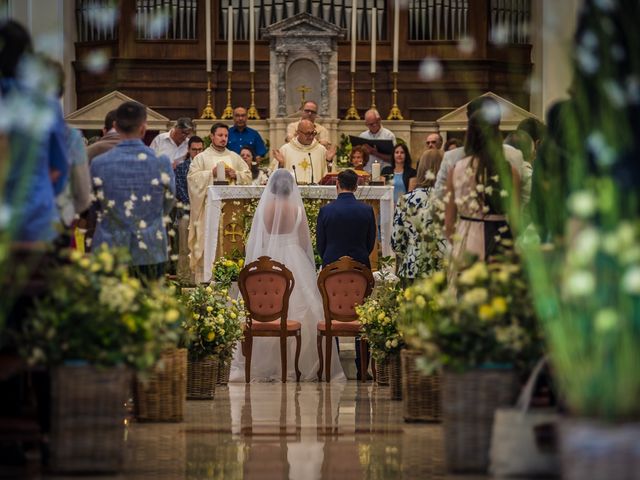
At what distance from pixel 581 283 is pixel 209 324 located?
18.1ft

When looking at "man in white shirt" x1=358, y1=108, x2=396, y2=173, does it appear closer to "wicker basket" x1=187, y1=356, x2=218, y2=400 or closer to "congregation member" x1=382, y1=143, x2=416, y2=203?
"congregation member" x1=382, y1=143, x2=416, y2=203

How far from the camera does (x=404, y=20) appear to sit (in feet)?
66.7

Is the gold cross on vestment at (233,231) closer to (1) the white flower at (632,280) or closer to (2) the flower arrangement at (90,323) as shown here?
(2) the flower arrangement at (90,323)

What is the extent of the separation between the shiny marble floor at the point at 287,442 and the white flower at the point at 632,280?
170 cm

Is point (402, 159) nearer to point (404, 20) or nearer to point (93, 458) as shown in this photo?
point (404, 20)

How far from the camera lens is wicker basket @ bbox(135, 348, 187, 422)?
8148mm

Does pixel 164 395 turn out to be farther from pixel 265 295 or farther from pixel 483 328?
pixel 265 295

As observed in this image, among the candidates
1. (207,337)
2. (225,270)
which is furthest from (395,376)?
(225,270)

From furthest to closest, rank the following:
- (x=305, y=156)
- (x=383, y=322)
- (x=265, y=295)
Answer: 1. (x=305, y=156)
2. (x=265, y=295)
3. (x=383, y=322)

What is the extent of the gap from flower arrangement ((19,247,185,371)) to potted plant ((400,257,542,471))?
3.76 feet

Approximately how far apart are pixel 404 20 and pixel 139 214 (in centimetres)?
1264

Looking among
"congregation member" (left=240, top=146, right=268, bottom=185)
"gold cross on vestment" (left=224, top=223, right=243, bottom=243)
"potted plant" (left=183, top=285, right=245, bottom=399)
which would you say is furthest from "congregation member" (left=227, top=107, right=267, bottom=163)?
"potted plant" (left=183, top=285, right=245, bottom=399)

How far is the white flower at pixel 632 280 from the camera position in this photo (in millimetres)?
4273

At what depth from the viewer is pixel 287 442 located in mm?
7621
